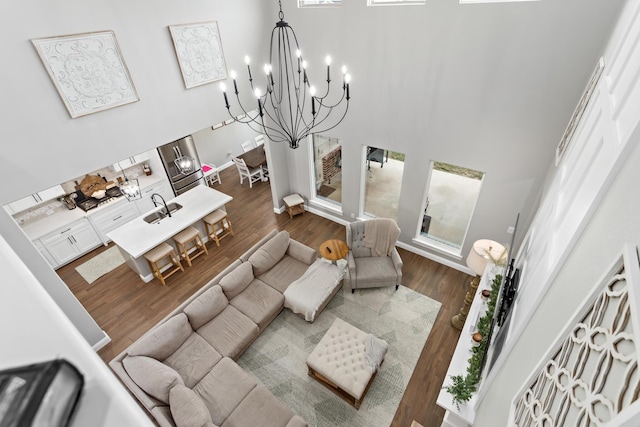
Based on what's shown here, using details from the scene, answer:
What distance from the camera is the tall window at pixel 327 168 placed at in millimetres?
7070

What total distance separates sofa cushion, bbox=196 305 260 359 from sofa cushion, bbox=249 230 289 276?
833 mm

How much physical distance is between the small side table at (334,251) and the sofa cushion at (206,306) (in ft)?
6.04

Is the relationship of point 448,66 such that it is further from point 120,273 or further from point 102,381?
point 120,273

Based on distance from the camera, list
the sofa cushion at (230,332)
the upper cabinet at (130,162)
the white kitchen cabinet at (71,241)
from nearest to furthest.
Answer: the sofa cushion at (230,332) < the white kitchen cabinet at (71,241) < the upper cabinet at (130,162)

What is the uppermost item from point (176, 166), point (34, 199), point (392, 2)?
point (392, 2)

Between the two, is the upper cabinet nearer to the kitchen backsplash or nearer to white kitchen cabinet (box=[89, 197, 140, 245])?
the kitchen backsplash

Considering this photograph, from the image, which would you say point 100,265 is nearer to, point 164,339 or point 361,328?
point 164,339

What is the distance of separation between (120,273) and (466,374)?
637cm

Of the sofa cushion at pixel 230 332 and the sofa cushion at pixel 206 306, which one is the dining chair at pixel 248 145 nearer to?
the sofa cushion at pixel 206 306

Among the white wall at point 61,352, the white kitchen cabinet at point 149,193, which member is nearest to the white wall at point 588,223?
the white wall at point 61,352

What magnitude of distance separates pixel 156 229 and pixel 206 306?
91.3 inches

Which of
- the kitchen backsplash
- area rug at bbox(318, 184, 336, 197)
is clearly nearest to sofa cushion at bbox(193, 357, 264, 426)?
→ area rug at bbox(318, 184, 336, 197)

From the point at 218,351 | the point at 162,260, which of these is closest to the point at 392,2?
the point at 218,351

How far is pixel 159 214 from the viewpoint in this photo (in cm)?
657
